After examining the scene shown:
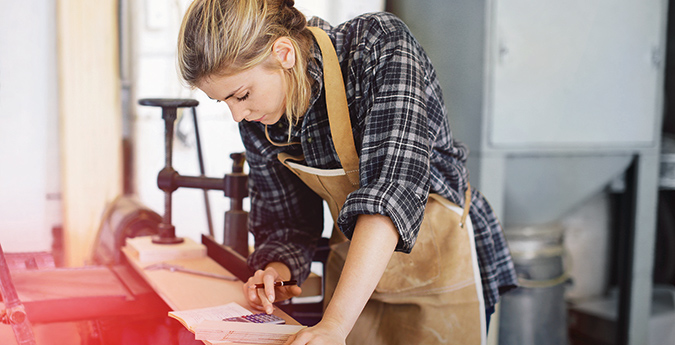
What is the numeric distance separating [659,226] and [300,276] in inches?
92.0

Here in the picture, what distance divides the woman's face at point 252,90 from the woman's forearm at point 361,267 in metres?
0.29

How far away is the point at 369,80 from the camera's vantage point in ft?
3.23

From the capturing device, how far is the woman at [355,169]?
2.86 feet

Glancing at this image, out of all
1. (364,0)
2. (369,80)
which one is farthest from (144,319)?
(364,0)

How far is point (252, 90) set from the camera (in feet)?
3.23

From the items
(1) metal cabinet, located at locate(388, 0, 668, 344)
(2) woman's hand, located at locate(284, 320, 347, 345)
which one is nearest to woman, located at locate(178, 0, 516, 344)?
(2) woman's hand, located at locate(284, 320, 347, 345)

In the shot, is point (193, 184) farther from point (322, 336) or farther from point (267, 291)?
point (322, 336)

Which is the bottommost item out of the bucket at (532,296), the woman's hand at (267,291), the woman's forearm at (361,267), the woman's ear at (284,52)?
the bucket at (532,296)

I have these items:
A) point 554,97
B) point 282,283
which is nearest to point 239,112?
point 282,283

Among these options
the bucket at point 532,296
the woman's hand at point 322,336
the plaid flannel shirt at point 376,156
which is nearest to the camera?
the woman's hand at point 322,336

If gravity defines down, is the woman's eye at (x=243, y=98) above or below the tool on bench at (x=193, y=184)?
above

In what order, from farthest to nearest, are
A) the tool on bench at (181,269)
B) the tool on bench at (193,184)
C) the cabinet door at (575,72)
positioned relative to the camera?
the cabinet door at (575,72), the tool on bench at (193,184), the tool on bench at (181,269)

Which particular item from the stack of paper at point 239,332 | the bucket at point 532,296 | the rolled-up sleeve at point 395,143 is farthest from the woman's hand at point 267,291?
the bucket at point 532,296

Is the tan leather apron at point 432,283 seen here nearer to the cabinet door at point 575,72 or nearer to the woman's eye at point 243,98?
the woman's eye at point 243,98
